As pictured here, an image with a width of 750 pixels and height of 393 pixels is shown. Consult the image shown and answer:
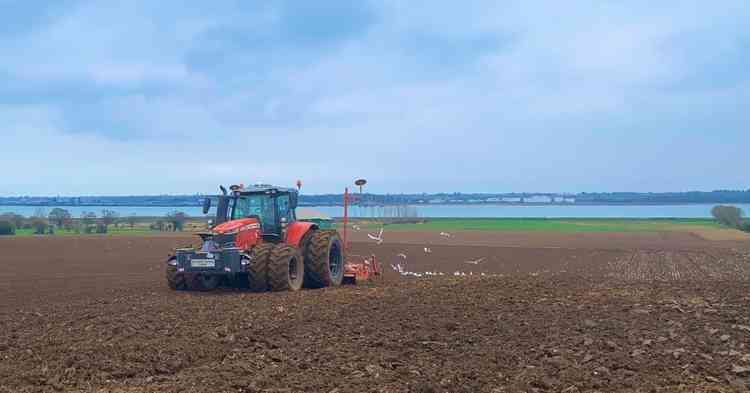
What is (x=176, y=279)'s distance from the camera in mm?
16344

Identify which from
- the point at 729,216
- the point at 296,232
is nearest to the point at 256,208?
the point at 296,232

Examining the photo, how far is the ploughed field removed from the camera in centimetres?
780

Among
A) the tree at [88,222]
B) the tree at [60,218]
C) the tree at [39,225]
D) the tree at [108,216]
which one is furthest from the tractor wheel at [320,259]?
the tree at [60,218]

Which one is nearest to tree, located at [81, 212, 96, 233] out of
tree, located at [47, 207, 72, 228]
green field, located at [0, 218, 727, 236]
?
green field, located at [0, 218, 727, 236]

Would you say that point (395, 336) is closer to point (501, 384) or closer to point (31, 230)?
point (501, 384)

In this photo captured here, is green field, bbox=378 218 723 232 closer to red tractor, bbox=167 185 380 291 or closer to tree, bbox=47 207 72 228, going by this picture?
tree, bbox=47 207 72 228

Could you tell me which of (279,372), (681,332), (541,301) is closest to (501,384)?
(279,372)

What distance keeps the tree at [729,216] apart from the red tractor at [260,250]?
229ft

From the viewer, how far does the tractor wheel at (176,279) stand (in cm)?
1629

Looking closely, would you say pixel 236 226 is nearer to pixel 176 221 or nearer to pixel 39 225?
pixel 39 225

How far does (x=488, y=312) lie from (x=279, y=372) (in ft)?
17.0

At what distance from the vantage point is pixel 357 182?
17.6 meters

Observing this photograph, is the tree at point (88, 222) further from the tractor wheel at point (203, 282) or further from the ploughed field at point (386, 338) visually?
the tractor wheel at point (203, 282)

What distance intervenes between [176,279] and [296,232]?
285 cm
